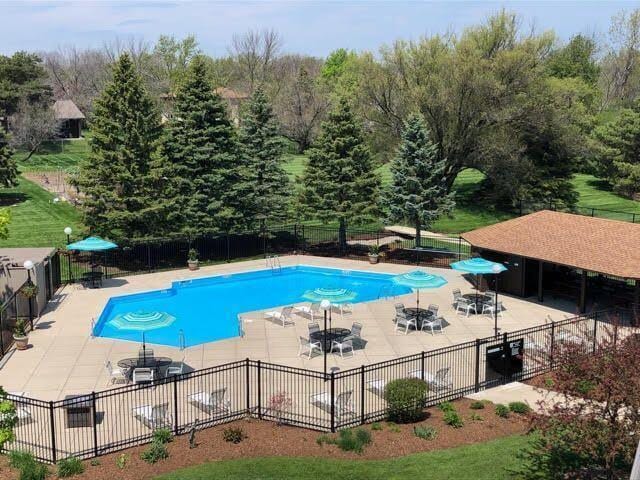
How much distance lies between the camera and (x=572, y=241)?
26594 millimetres

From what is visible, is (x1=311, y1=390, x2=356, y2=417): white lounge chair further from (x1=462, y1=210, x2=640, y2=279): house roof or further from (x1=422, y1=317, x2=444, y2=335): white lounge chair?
(x1=462, y1=210, x2=640, y2=279): house roof

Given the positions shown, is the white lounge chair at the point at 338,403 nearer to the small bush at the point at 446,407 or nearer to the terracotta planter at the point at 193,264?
the small bush at the point at 446,407

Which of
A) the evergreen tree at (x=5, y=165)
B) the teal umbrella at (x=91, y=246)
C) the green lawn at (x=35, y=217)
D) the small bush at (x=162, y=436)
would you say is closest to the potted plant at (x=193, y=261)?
the teal umbrella at (x=91, y=246)

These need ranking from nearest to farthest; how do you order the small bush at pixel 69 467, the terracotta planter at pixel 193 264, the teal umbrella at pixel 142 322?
the small bush at pixel 69 467 → the teal umbrella at pixel 142 322 → the terracotta planter at pixel 193 264

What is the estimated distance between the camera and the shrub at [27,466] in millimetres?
13531

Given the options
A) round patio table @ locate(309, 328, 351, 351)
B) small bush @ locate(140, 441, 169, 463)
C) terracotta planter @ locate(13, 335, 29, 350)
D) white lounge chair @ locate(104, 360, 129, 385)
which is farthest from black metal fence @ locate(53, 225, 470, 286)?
small bush @ locate(140, 441, 169, 463)

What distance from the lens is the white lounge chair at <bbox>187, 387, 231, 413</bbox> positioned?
16.6 m

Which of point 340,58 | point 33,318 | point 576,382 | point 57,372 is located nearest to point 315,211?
point 33,318

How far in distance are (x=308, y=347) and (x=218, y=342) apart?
312cm

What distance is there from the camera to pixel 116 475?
552 inches

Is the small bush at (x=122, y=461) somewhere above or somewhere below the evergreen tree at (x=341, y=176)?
below

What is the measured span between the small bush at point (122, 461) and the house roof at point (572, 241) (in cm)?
1700

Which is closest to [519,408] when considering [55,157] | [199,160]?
[199,160]

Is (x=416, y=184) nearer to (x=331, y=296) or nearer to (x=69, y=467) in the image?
(x=331, y=296)
